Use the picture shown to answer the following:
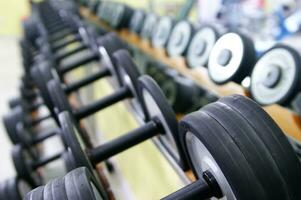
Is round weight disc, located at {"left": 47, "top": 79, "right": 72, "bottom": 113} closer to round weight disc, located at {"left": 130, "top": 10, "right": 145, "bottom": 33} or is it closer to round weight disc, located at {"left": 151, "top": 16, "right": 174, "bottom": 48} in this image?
round weight disc, located at {"left": 151, "top": 16, "right": 174, "bottom": 48}

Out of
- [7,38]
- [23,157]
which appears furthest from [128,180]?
[7,38]

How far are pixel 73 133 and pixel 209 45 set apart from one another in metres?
0.58

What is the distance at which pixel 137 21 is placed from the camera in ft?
6.15

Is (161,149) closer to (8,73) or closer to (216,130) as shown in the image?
(216,130)

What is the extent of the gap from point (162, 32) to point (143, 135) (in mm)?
813

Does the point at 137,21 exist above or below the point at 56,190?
above

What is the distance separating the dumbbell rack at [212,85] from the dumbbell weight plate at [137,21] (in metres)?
0.03

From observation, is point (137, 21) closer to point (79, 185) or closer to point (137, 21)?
point (137, 21)

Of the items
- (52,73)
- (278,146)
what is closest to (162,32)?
(52,73)

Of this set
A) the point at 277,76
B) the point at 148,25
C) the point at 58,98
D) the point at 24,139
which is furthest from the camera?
the point at 148,25

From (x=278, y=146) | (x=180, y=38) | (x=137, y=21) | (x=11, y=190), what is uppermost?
(x=137, y=21)

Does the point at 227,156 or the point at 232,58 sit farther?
the point at 232,58

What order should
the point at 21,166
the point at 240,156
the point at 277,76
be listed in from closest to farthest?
the point at 240,156 → the point at 277,76 → the point at 21,166

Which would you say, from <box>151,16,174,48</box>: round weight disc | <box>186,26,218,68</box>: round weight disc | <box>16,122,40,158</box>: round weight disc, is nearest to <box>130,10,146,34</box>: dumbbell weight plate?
<box>151,16,174,48</box>: round weight disc
